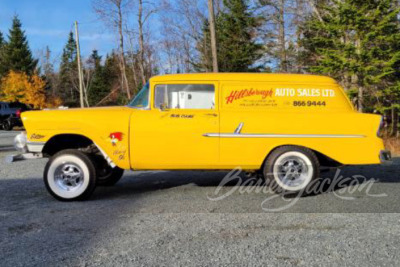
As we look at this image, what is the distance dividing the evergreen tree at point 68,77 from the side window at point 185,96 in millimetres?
58763

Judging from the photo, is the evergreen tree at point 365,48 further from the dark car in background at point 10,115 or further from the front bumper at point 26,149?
the dark car in background at point 10,115

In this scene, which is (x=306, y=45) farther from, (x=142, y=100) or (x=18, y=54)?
(x=18, y=54)

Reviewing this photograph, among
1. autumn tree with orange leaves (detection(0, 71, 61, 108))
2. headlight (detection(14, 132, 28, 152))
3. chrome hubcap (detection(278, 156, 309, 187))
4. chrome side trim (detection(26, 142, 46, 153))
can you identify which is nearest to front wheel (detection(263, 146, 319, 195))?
chrome hubcap (detection(278, 156, 309, 187))

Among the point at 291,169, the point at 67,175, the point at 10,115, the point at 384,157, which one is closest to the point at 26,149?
the point at 67,175

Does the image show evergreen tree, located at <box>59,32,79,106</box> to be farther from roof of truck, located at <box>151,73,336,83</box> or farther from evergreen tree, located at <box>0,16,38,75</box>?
roof of truck, located at <box>151,73,336,83</box>

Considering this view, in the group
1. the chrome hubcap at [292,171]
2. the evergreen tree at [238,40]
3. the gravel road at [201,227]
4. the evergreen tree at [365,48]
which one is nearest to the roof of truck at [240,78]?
the chrome hubcap at [292,171]

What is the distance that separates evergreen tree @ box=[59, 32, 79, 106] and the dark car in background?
34.4 meters

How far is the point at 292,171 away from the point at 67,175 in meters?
3.46

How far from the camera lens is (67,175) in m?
5.42

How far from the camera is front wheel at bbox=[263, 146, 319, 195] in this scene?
548 centimetres

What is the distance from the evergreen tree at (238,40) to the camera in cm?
2752

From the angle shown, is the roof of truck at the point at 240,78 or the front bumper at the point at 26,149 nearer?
the front bumper at the point at 26,149

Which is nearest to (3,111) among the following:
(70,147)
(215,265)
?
(70,147)

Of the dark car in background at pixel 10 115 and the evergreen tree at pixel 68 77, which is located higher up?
the evergreen tree at pixel 68 77
